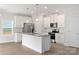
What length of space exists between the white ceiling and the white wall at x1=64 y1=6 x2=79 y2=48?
0.49ft

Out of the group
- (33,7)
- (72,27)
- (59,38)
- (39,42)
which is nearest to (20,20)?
(33,7)

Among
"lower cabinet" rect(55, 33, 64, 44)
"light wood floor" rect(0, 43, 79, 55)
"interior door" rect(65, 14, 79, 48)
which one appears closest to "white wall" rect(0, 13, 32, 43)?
"light wood floor" rect(0, 43, 79, 55)

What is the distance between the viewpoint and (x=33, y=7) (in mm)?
1700

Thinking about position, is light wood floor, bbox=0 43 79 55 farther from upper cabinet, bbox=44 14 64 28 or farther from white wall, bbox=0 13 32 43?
upper cabinet, bbox=44 14 64 28

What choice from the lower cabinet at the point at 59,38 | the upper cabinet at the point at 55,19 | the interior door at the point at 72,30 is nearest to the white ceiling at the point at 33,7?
the upper cabinet at the point at 55,19

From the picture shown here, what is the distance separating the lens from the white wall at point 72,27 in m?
1.70

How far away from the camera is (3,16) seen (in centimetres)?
171

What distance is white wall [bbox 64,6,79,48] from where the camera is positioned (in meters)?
1.70

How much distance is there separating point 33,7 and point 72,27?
83 cm

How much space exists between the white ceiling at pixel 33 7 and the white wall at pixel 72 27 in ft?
0.49

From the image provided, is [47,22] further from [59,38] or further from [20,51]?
[20,51]
